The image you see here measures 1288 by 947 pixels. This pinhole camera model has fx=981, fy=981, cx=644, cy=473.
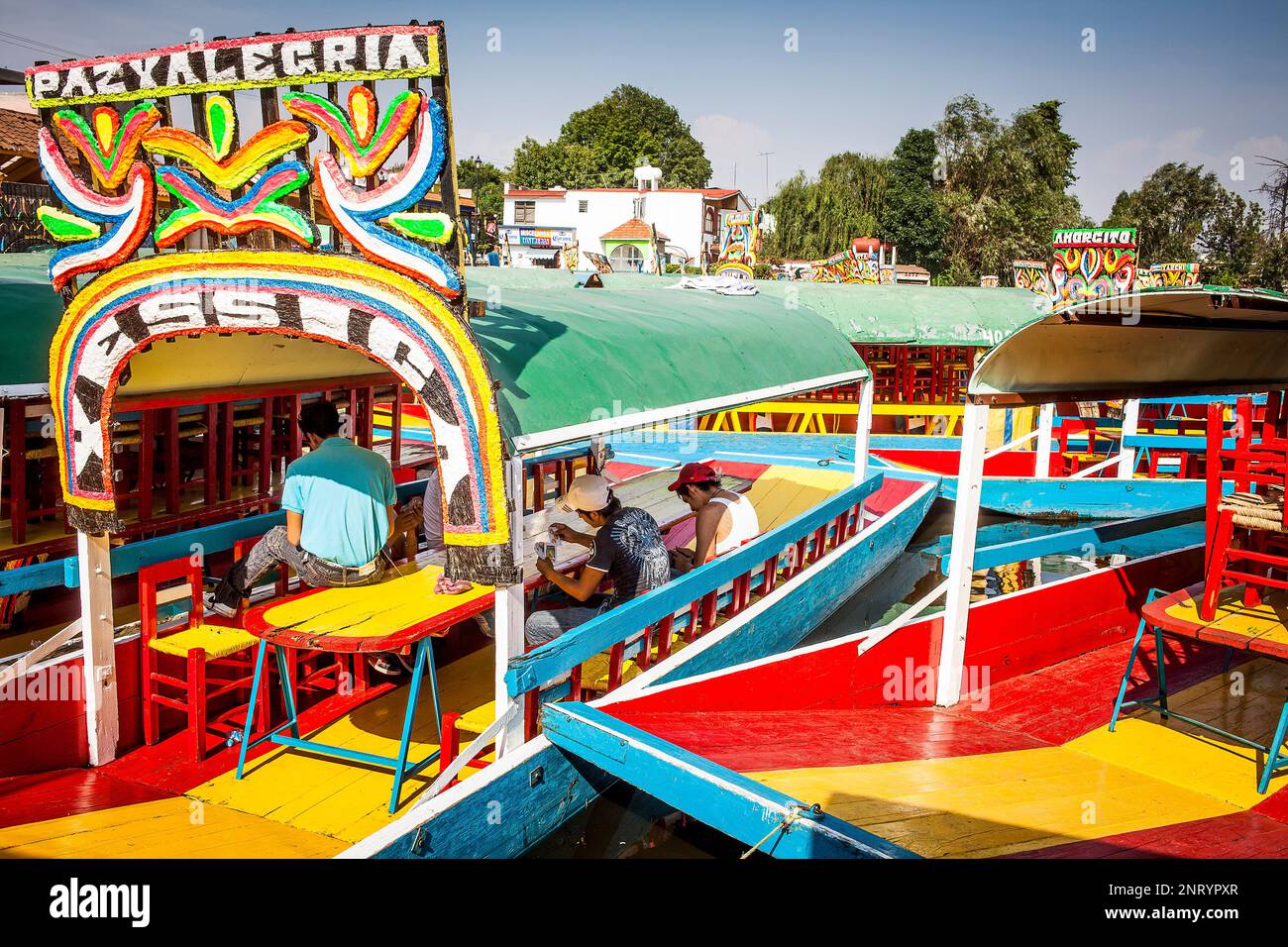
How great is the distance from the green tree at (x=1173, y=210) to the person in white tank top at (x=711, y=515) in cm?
4992

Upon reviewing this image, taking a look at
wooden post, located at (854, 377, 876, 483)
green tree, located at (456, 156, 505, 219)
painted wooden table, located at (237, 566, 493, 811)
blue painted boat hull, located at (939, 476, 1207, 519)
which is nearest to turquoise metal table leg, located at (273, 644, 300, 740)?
painted wooden table, located at (237, 566, 493, 811)

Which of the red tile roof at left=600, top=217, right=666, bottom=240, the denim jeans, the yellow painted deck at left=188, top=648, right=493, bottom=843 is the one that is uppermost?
the red tile roof at left=600, top=217, right=666, bottom=240

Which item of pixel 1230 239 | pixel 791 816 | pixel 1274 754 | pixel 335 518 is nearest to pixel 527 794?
pixel 791 816

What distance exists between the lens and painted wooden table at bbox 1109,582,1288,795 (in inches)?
174

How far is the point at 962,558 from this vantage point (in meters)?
5.46

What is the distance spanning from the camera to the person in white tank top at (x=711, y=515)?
6.33m

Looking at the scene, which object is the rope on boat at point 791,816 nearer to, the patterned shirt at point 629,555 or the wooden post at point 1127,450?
the patterned shirt at point 629,555

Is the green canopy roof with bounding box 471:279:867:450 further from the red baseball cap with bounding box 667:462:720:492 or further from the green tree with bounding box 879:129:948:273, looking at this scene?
A: the green tree with bounding box 879:129:948:273

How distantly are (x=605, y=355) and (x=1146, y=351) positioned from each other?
139 inches

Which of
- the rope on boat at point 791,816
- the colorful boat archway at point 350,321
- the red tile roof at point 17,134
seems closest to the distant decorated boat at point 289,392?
the colorful boat archway at point 350,321

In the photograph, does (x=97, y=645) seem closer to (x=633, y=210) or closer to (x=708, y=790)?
(x=708, y=790)

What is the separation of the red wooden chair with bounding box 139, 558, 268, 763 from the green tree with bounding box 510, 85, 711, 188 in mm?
67710

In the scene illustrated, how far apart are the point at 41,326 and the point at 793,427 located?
502 inches
